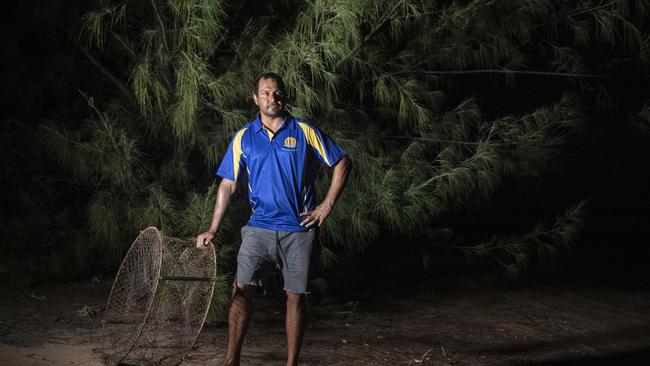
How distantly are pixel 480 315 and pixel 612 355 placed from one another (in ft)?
3.73

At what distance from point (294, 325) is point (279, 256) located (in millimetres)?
312

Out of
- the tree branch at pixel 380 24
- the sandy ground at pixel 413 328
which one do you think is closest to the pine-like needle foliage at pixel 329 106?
the tree branch at pixel 380 24

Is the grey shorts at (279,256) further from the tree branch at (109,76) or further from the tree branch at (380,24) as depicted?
the tree branch at (109,76)

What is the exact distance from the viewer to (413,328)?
17.9 feet

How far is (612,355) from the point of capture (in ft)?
16.3

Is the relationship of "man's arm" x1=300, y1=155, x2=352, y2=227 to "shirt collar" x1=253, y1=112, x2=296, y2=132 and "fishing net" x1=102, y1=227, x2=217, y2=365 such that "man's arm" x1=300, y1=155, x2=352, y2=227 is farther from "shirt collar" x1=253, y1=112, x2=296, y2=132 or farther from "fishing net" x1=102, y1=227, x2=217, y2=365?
"fishing net" x1=102, y1=227, x2=217, y2=365

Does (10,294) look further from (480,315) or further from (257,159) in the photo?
(480,315)

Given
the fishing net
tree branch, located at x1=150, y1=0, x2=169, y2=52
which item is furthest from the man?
tree branch, located at x1=150, y1=0, x2=169, y2=52

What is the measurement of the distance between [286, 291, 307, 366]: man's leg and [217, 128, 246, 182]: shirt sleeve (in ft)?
2.03

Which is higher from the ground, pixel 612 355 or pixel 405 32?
pixel 405 32

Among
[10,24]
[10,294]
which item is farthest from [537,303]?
[10,24]

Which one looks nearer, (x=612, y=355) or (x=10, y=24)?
(x=612, y=355)

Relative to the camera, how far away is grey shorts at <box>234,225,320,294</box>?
3553 mm

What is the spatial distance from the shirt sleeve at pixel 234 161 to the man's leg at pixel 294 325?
618 millimetres
